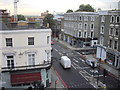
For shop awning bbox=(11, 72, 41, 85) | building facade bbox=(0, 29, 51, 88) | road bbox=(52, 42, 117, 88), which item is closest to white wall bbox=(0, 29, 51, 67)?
building facade bbox=(0, 29, 51, 88)

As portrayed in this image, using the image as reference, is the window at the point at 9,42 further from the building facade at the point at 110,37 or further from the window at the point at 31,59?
the building facade at the point at 110,37

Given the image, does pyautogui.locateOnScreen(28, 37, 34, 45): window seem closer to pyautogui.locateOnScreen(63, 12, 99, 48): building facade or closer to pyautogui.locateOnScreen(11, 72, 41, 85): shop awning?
pyautogui.locateOnScreen(11, 72, 41, 85): shop awning

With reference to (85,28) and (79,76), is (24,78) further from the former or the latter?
(85,28)

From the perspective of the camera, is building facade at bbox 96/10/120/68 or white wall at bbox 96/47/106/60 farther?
white wall at bbox 96/47/106/60

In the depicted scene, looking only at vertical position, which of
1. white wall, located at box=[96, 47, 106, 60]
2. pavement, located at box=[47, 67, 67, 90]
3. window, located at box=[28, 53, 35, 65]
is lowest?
pavement, located at box=[47, 67, 67, 90]

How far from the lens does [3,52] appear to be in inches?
765

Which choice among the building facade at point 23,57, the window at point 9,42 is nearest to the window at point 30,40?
the building facade at point 23,57

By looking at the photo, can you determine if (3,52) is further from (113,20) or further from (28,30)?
(113,20)

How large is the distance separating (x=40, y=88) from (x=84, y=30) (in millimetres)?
33193

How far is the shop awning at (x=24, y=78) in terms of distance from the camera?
747 inches

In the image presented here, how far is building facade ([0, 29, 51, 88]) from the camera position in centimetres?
1934

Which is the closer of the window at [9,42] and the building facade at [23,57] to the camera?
the building facade at [23,57]

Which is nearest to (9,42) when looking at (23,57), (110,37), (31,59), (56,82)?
(23,57)

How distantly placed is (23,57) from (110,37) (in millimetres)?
19800
